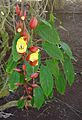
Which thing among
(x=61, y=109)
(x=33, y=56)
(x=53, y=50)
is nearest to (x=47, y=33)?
(x=53, y=50)

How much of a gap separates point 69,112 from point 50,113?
120mm

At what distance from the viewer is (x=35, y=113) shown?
181cm

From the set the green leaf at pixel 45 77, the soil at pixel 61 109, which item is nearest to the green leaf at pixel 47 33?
the green leaf at pixel 45 77

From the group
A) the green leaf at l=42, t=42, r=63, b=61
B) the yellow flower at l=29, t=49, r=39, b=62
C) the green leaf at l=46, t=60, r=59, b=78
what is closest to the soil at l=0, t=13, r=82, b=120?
the green leaf at l=46, t=60, r=59, b=78

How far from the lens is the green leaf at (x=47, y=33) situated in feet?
3.56

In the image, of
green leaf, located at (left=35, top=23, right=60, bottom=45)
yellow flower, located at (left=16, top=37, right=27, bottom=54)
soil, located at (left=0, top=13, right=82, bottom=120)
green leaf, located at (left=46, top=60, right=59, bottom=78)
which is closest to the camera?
yellow flower, located at (left=16, top=37, right=27, bottom=54)

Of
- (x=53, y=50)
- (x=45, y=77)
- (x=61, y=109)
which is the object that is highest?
(x=53, y=50)

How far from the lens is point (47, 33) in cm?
110

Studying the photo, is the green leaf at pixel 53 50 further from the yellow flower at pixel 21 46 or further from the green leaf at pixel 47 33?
the yellow flower at pixel 21 46

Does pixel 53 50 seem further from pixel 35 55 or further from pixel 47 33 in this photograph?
pixel 35 55

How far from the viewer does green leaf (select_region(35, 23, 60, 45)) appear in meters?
1.08

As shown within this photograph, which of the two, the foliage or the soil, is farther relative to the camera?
the soil

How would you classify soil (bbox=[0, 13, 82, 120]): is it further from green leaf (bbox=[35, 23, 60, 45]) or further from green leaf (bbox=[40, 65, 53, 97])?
green leaf (bbox=[35, 23, 60, 45])

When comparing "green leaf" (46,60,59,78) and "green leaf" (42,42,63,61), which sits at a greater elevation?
"green leaf" (42,42,63,61)
